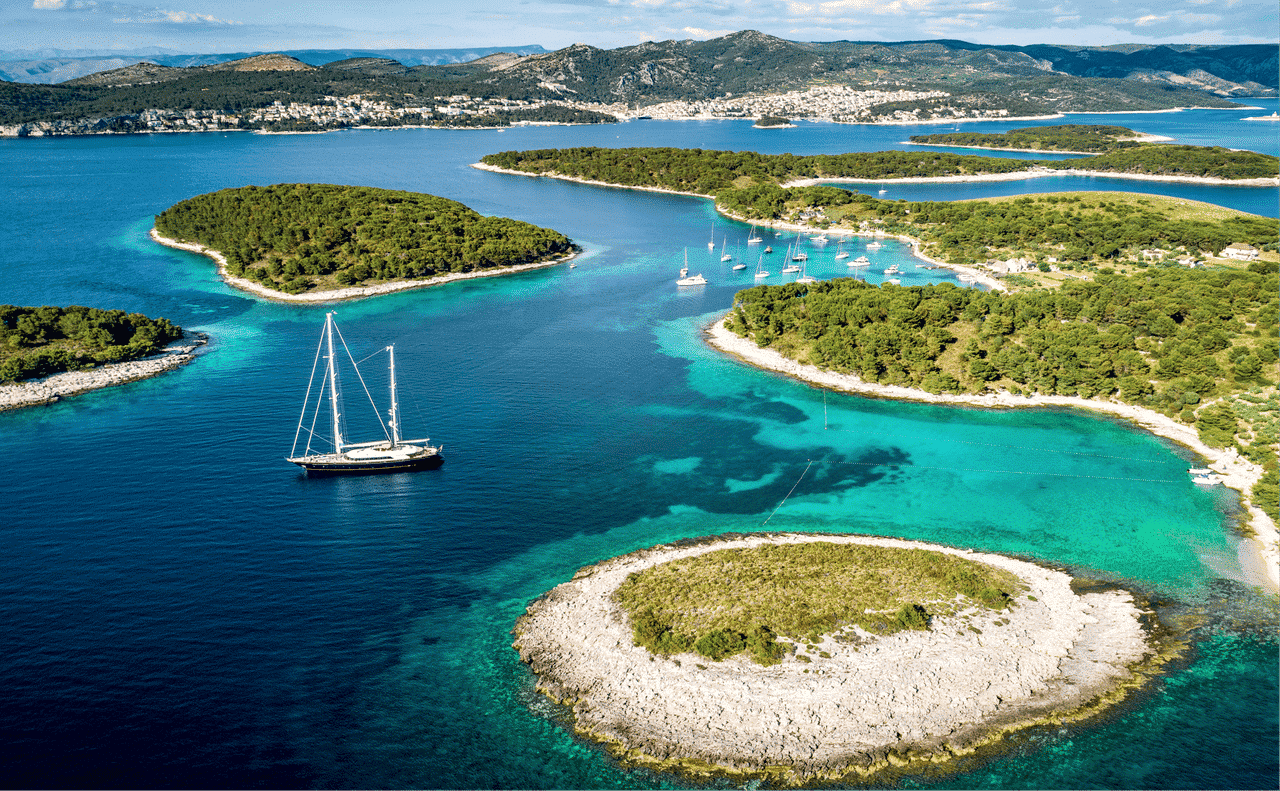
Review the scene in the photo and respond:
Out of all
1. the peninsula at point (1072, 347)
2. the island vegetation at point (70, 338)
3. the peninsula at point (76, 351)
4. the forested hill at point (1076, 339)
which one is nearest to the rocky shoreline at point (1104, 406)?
the peninsula at point (1072, 347)


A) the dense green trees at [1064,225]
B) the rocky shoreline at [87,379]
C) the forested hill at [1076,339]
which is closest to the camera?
the forested hill at [1076,339]

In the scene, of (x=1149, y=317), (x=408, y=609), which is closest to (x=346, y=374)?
(x=408, y=609)

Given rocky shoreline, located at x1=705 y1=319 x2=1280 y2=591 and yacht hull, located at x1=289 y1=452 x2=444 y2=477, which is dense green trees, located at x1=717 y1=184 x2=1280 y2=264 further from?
yacht hull, located at x1=289 y1=452 x2=444 y2=477

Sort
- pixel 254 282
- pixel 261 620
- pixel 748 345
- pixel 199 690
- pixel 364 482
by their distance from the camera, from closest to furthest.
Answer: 1. pixel 199 690
2. pixel 261 620
3. pixel 364 482
4. pixel 748 345
5. pixel 254 282

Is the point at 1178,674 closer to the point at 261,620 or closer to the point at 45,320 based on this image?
the point at 261,620

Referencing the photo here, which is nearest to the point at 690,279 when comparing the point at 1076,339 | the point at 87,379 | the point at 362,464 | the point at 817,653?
the point at 1076,339

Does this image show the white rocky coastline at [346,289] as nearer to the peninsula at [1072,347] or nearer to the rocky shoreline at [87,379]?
the rocky shoreline at [87,379]
